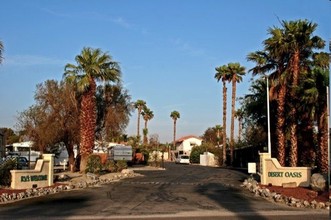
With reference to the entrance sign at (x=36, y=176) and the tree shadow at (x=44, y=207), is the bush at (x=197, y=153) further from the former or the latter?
the tree shadow at (x=44, y=207)

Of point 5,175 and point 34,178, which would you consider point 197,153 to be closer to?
point 34,178

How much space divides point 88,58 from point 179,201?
2160 centimetres

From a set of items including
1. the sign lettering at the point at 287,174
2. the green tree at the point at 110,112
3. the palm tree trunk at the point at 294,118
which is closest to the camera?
the sign lettering at the point at 287,174

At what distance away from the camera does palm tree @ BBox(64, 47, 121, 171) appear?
36.9 metres

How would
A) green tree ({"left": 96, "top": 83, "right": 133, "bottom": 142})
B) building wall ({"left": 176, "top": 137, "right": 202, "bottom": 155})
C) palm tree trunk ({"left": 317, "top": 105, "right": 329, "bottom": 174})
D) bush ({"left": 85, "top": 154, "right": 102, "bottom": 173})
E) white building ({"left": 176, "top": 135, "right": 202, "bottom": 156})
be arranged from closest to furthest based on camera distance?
palm tree trunk ({"left": 317, "top": 105, "right": 329, "bottom": 174}) → bush ({"left": 85, "top": 154, "right": 102, "bottom": 173}) → green tree ({"left": 96, "top": 83, "right": 133, "bottom": 142}) → white building ({"left": 176, "top": 135, "right": 202, "bottom": 156}) → building wall ({"left": 176, "top": 137, "right": 202, "bottom": 155})

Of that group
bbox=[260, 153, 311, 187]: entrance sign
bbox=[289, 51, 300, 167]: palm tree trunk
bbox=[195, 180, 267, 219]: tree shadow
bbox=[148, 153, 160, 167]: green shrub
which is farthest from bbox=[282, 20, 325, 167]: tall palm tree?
bbox=[148, 153, 160, 167]: green shrub

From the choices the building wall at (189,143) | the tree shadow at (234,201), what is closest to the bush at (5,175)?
the tree shadow at (234,201)

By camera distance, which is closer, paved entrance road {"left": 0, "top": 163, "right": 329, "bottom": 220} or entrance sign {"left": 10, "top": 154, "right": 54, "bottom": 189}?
paved entrance road {"left": 0, "top": 163, "right": 329, "bottom": 220}

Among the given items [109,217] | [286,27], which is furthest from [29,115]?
[109,217]

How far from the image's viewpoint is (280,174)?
2589 centimetres

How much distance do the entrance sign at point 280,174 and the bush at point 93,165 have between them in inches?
547

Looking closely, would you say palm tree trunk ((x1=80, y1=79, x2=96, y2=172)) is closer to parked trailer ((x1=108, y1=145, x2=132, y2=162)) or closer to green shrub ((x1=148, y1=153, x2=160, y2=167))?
parked trailer ((x1=108, y1=145, x2=132, y2=162))

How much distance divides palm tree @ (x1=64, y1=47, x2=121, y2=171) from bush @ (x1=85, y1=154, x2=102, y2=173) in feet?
2.93

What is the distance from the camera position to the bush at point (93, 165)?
117 feet
